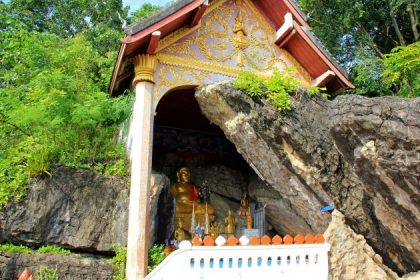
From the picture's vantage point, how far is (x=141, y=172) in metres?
9.06

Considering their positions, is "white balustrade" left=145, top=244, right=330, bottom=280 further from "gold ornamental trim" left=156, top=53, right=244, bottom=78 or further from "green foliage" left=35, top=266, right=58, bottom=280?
"gold ornamental trim" left=156, top=53, right=244, bottom=78

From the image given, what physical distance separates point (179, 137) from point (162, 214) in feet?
14.8

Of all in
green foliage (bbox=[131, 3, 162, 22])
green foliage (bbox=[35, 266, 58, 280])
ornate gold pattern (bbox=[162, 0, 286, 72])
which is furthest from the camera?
green foliage (bbox=[131, 3, 162, 22])

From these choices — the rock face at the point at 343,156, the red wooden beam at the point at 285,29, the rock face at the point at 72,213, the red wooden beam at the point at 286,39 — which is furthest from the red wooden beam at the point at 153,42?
the red wooden beam at the point at 286,39

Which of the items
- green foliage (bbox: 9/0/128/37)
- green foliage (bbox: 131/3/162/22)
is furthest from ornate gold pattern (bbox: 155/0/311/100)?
green foliage (bbox: 9/0/128/37)

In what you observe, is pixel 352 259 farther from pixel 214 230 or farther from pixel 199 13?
pixel 199 13

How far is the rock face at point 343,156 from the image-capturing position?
673cm

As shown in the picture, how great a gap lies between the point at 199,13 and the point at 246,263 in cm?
595

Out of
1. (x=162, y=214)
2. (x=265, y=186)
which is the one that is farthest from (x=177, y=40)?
(x=265, y=186)

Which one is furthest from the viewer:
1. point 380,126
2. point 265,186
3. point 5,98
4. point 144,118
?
point 265,186

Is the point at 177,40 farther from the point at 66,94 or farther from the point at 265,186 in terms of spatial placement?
the point at 265,186

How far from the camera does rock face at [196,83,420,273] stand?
22.1 ft

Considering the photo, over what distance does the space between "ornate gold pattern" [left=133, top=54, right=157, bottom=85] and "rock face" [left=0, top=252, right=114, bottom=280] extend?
4.04 metres

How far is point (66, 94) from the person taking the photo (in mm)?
11547
